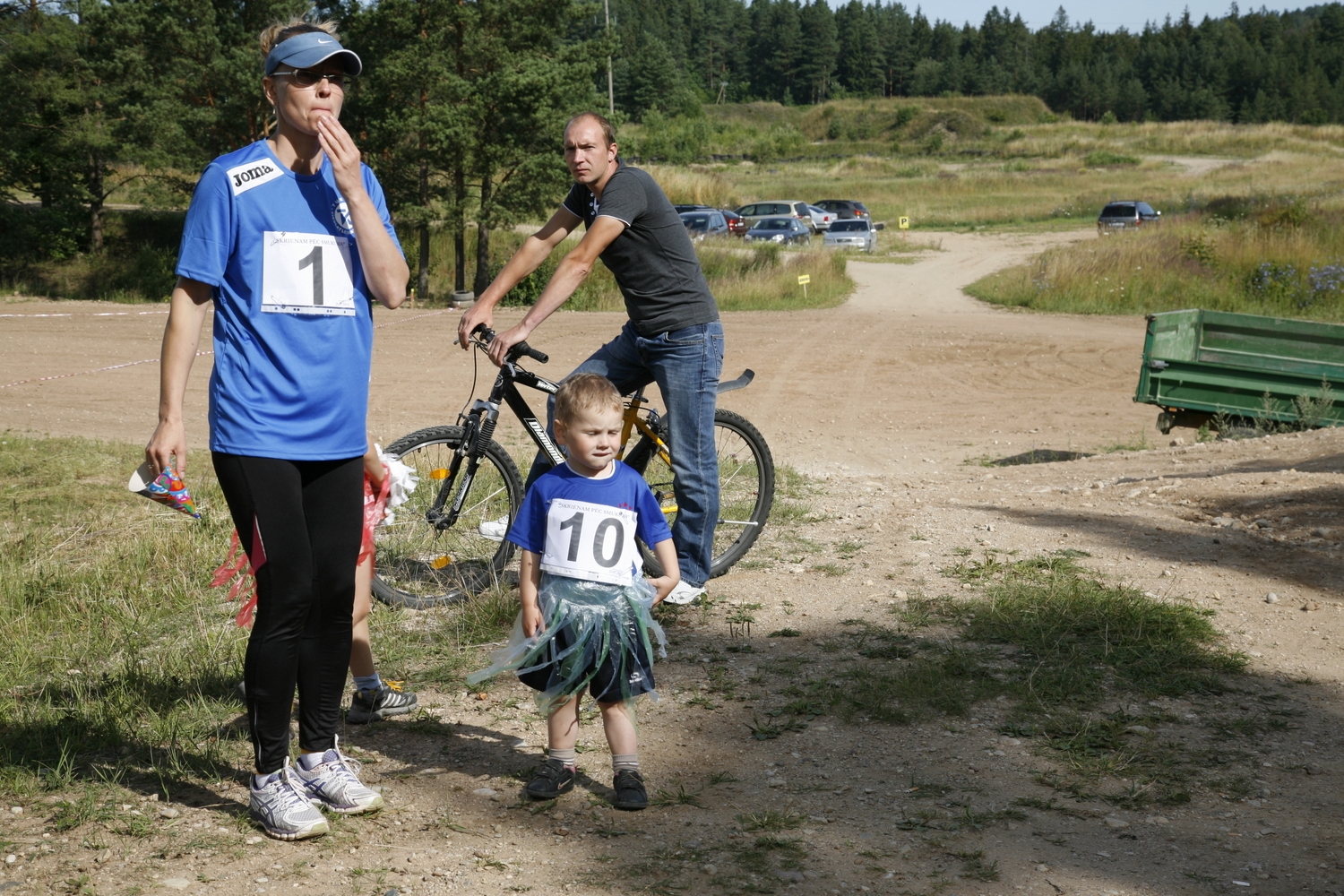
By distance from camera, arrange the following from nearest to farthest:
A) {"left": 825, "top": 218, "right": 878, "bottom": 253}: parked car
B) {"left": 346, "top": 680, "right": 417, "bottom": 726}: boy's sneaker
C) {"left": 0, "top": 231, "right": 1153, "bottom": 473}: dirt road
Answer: {"left": 346, "top": 680, "right": 417, "bottom": 726}: boy's sneaker < {"left": 0, "top": 231, "right": 1153, "bottom": 473}: dirt road < {"left": 825, "top": 218, "right": 878, "bottom": 253}: parked car

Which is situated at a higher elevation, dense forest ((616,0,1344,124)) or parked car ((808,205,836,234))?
dense forest ((616,0,1344,124))

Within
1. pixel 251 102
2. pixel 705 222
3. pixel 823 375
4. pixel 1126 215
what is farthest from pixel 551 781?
pixel 1126 215

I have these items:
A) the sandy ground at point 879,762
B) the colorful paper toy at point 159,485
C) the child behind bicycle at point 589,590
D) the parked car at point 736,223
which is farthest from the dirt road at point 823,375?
the parked car at point 736,223

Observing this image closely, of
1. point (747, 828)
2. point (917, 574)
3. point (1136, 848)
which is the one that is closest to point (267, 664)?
point (747, 828)

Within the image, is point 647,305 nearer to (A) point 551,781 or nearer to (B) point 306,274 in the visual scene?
(B) point 306,274

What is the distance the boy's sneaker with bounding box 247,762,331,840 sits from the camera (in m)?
3.22

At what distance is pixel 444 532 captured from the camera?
5.56 metres

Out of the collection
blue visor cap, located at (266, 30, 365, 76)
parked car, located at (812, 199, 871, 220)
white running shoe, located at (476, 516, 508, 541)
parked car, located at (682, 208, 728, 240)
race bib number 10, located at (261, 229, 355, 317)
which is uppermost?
parked car, located at (812, 199, 871, 220)

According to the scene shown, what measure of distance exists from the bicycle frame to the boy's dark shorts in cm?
178

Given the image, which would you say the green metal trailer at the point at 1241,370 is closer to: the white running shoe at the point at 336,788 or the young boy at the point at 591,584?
the young boy at the point at 591,584

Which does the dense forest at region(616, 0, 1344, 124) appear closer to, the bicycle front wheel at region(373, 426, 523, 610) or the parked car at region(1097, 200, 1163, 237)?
the parked car at region(1097, 200, 1163, 237)

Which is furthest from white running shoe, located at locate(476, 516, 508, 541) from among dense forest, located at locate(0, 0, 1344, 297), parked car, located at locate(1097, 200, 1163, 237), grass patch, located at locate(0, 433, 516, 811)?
parked car, located at locate(1097, 200, 1163, 237)

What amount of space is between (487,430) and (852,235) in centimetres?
3130

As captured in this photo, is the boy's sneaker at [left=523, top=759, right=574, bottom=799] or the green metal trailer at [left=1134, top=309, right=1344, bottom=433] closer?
the boy's sneaker at [left=523, top=759, right=574, bottom=799]
